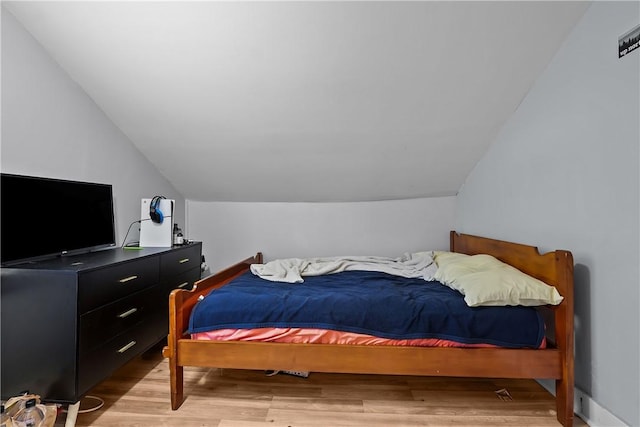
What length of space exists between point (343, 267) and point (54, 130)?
214cm

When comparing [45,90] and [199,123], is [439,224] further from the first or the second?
[45,90]

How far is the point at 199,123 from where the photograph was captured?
8.49ft

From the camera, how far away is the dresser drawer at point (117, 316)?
1623 millimetres

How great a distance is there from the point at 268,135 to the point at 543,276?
6.76ft

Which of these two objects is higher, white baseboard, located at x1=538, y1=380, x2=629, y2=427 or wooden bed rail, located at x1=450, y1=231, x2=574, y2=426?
wooden bed rail, located at x1=450, y1=231, x2=574, y2=426

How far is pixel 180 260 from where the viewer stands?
8.36ft

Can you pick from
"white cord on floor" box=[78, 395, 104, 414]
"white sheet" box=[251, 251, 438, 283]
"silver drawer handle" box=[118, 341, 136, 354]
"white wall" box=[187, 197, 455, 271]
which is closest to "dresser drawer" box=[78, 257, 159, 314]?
"silver drawer handle" box=[118, 341, 136, 354]

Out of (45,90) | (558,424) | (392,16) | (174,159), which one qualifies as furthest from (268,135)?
(558,424)

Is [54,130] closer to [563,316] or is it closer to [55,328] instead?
[55,328]

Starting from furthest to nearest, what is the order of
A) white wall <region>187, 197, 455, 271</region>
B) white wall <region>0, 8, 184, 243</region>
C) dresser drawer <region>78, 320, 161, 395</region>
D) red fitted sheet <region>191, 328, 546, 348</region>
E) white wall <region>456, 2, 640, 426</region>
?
white wall <region>187, 197, 455, 271</region>
white wall <region>0, 8, 184, 243</region>
red fitted sheet <region>191, 328, 546, 348</region>
dresser drawer <region>78, 320, 161, 395</region>
white wall <region>456, 2, 640, 426</region>

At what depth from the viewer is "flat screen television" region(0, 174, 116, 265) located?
171cm

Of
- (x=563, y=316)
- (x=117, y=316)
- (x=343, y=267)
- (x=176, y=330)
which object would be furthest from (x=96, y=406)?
(x=563, y=316)

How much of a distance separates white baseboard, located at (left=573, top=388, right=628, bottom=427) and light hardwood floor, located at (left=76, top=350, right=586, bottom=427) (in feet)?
0.18

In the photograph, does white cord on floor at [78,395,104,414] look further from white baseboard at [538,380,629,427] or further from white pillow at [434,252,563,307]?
white baseboard at [538,380,629,427]
